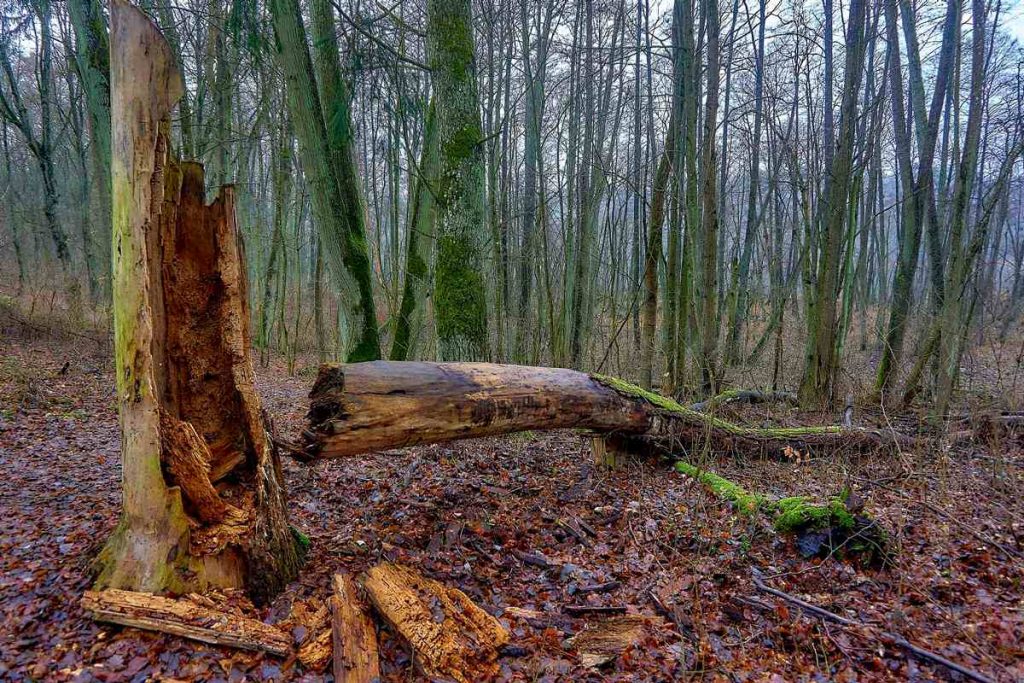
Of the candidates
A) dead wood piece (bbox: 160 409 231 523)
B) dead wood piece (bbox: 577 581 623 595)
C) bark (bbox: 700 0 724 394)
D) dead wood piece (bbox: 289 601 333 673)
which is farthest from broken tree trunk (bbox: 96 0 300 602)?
bark (bbox: 700 0 724 394)

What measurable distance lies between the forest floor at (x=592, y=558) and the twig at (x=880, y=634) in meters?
0.04

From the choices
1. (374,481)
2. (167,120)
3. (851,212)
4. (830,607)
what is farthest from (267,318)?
(830,607)

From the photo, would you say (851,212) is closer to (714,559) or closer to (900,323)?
(900,323)

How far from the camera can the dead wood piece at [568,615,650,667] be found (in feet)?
8.77

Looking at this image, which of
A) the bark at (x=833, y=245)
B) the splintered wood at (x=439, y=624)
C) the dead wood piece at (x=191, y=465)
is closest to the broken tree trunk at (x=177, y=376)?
the dead wood piece at (x=191, y=465)

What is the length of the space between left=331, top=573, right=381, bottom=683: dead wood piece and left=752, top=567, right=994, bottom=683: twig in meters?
2.32

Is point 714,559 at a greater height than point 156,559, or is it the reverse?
point 156,559

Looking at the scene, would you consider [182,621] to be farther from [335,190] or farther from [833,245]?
[833,245]

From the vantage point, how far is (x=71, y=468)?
484cm

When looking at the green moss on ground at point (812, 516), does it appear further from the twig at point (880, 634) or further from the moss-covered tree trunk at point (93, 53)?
the moss-covered tree trunk at point (93, 53)

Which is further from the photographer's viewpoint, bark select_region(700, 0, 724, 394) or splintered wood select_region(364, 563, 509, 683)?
bark select_region(700, 0, 724, 394)

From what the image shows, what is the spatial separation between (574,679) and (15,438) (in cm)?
641

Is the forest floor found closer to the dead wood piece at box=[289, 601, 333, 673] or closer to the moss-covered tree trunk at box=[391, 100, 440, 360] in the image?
the dead wood piece at box=[289, 601, 333, 673]

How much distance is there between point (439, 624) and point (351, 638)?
A: 1.42 feet
